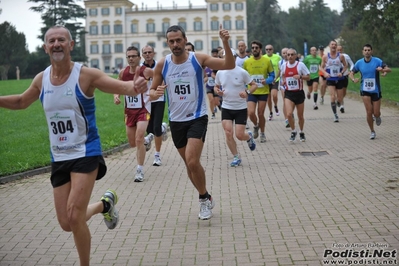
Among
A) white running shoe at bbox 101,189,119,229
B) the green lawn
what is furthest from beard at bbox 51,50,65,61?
the green lawn

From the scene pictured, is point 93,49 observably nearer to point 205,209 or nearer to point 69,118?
point 205,209

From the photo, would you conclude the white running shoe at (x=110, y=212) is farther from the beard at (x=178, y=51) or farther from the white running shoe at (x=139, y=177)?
the white running shoe at (x=139, y=177)

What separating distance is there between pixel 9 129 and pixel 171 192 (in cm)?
1213

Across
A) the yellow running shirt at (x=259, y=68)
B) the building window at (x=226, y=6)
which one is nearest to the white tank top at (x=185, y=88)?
the yellow running shirt at (x=259, y=68)

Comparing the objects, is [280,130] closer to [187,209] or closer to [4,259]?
[187,209]

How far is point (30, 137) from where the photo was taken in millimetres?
18188

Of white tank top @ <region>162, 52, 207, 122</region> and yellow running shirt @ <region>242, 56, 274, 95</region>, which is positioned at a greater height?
yellow running shirt @ <region>242, 56, 274, 95</region>

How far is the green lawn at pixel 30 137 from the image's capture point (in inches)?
517

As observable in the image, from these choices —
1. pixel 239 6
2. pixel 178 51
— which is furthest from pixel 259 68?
pixel 239 6

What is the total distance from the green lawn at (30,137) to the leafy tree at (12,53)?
202 ft

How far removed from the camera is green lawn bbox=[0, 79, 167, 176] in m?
13.1

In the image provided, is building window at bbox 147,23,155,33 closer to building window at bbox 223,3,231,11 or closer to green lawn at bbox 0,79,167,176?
building window at bbox 223,3,231,11

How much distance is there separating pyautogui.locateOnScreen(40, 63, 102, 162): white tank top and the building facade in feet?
422

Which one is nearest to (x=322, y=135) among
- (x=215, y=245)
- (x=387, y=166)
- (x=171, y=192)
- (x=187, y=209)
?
(x=387, y=166)
